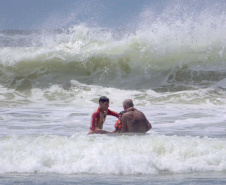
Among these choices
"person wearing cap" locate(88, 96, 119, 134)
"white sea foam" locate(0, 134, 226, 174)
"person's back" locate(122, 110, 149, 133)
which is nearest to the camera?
"white sea foam" locate(0, 134, 226, 174)

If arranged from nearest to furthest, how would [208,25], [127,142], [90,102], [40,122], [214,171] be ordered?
[214,171] → [127,142] → [40,122] → [90,102] → [208,25]

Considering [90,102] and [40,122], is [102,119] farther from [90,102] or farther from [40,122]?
[90,102]

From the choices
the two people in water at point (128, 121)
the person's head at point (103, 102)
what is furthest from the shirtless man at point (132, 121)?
the person's head at point (103, 102)

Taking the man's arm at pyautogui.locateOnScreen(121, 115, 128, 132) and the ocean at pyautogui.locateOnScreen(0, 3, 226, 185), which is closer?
the ocean at pyautogui.locateOnScreen(0, 3, 226, 185)

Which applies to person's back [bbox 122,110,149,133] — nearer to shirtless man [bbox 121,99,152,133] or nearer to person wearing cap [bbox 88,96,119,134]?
shirtless man [bbox 121,99,152,133]

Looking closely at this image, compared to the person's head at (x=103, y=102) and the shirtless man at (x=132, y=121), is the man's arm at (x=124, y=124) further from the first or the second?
the person's head at (x=103, y=102)

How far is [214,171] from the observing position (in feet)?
18.0

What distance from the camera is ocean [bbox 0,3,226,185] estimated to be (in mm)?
5484

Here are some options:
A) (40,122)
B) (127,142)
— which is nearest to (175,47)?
(40,122)

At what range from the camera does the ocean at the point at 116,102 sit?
5484mm

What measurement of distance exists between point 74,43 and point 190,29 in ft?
13.8

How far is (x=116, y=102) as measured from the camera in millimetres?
11961

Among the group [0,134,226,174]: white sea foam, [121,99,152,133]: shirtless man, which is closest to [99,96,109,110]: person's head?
[121,99,152,133]: shirtless man

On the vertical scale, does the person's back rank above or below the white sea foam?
above
